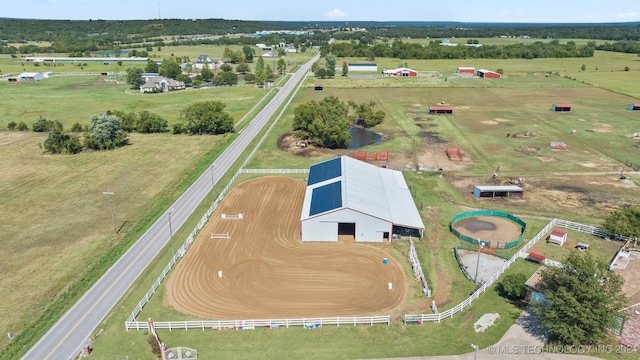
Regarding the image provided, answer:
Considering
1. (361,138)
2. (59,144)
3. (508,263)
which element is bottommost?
(508,263)

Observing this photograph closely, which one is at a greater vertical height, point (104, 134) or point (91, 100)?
point (91, 100)

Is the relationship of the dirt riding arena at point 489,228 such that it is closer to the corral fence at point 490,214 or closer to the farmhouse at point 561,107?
the corral fence at point 490,214

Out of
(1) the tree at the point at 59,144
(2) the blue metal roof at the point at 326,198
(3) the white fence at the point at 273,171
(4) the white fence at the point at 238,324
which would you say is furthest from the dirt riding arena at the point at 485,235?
(1) the tree at the point at 59,144

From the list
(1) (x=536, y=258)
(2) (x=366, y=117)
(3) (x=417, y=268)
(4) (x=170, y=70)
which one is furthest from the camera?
(4) (x=170, y=70)

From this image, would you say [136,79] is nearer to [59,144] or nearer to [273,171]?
[59,144]

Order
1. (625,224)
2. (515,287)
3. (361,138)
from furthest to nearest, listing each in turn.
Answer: (361,138)
(625,224)
(515,287)

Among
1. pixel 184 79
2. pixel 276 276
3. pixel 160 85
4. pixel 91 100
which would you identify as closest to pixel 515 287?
pixel 276 276

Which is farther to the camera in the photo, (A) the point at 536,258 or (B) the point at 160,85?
(B) the point at 160,85
